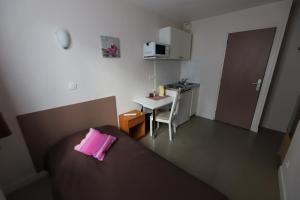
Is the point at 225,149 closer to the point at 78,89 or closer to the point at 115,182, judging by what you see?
the point at 115,182

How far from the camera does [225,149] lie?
2.29m

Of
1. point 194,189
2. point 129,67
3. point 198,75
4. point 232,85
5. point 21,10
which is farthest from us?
point 198,75

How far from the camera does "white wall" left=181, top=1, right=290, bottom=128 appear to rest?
7.70ft

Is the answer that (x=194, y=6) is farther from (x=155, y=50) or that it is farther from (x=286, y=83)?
(x=286, y=83)

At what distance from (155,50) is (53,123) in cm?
193

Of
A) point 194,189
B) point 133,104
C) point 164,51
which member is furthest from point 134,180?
point 164,51

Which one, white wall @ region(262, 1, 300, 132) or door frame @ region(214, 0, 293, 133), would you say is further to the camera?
white wall @ region(262, 1, 300, 132)

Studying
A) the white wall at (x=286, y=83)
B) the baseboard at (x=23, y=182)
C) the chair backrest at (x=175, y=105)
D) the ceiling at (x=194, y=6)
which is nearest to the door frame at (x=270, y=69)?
the white wall at (x=286, y=83)

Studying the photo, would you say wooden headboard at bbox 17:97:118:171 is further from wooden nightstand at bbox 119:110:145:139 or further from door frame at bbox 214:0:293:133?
door frame at bbox 214:0:293:133

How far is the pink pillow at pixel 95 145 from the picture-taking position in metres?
1.48

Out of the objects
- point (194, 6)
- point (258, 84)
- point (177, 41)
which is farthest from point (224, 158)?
point (194, 6)

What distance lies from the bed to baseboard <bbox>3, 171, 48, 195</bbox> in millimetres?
107

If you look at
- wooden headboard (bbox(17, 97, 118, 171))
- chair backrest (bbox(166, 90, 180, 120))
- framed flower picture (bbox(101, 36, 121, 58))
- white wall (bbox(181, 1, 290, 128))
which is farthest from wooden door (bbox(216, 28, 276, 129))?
wooden headboard (bbox(17, 97, 118, 171))

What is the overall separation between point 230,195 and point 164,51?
7.88 ft
